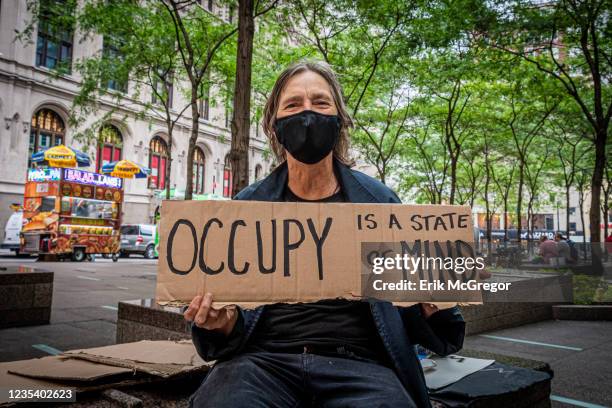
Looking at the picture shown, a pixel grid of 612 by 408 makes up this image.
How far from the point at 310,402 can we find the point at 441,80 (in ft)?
49.5

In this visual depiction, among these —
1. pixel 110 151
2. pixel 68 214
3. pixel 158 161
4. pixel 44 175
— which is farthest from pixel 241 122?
pixel 158 161

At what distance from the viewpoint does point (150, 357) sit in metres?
2.72

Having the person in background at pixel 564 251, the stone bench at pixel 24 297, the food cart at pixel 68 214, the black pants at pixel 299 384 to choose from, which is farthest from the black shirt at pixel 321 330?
the food cart at pixel 68 214

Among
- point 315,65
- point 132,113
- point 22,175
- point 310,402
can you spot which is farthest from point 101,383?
point 132,113

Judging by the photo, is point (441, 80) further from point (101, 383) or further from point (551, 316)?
point (101, 383)

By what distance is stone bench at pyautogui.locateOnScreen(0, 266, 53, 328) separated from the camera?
20.4 feet

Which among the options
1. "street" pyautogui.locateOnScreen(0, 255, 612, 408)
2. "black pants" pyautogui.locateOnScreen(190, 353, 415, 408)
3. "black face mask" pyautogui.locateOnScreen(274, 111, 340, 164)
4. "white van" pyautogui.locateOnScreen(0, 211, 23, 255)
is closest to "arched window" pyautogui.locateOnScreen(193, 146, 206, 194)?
"white van" pyautogui.locateOnScreen(0, 211, 23, 255)

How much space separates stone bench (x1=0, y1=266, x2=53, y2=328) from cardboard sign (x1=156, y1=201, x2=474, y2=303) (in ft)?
19.0

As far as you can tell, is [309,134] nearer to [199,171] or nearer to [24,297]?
[24,297]

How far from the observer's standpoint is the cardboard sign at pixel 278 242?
68.1 inches

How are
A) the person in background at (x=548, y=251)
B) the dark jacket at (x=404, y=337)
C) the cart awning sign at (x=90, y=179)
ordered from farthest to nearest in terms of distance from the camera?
1. the cart awning sign at (x=90, y=179)
2. the person in background at (x=548, y=251)
3. the dark jacket at (x=404, y=337)

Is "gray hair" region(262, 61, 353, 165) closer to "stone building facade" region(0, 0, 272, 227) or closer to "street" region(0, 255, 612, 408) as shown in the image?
"street" region(0, 255, 612, 408)

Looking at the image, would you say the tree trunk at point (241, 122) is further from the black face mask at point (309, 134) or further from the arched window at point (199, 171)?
the arched window at point (199, 171)

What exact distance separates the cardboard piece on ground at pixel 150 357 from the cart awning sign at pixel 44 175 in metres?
20.7
